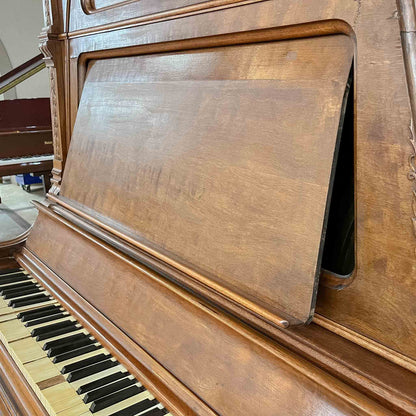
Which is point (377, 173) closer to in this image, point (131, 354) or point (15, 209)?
point (131, 354)

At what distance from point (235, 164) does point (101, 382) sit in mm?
567

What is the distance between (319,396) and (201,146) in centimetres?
59

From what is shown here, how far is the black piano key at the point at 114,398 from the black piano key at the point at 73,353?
21 centimetres

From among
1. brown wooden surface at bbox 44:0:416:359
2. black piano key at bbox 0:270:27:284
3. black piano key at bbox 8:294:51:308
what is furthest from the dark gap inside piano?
black piano key at bbox 0:270:27:284

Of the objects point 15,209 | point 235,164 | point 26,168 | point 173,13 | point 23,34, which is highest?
point 23,34

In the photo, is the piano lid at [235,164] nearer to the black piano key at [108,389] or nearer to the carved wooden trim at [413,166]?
the carved wooden trim at [413,166]

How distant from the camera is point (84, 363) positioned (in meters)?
1.12

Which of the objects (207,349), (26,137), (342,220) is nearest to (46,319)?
(207,349)

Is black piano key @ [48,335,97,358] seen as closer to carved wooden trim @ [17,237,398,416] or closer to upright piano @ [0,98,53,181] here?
carved wooden trim @ [17,237,398,416]

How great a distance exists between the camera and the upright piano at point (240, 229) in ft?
2.48

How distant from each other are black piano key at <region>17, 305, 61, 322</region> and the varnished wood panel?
0.09 m

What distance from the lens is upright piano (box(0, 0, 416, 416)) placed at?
755 mm

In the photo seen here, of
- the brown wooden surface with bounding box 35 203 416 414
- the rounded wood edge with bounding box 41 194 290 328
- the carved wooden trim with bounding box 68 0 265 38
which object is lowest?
the brown wooden surface with bounding box 35 203 416 414

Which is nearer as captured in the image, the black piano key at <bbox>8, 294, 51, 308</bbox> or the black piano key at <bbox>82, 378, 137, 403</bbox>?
the black piano key at <bbox>82, 378, 137, 403</bbox>
